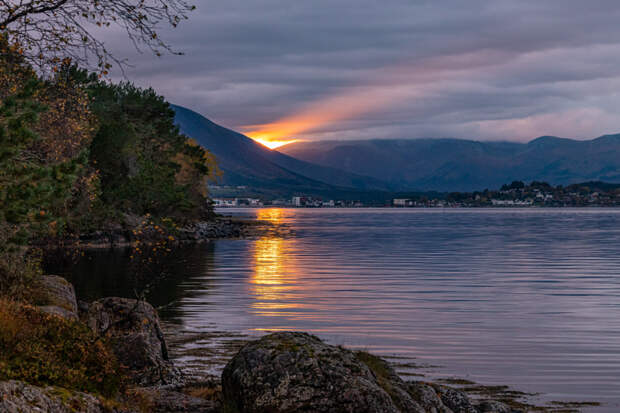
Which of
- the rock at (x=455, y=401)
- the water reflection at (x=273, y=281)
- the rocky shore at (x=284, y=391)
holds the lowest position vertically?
the water reflection at (x=273, y=281)

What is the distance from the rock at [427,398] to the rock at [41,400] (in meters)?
6.47

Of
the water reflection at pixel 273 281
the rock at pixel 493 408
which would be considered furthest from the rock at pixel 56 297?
the water reflection at pixel 273 281

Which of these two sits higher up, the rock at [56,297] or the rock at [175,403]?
the rock at [56,297]

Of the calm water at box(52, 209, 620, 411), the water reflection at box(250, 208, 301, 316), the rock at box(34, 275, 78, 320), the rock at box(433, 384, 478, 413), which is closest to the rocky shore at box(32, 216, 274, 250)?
the calm water at box(52, 209, 620, 411)

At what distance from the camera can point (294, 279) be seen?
48094 millimetres

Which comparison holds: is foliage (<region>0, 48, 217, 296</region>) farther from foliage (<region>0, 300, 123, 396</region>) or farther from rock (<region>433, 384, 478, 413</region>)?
rock (<region>433, 384, 478, 413</region>)

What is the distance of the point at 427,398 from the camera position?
1406cm

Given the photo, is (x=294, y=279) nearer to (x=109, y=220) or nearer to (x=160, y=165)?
(x=109, y=220)

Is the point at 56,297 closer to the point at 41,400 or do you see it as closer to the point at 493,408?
the point at 41,400

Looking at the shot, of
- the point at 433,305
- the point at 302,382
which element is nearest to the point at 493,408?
the point at 302,382

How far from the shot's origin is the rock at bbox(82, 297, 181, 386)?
56.2ft

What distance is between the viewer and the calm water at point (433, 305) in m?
21.6

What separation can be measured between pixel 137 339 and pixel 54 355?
6977 mm

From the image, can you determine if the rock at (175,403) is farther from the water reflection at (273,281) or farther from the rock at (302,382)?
the water reflection at (273,281)
